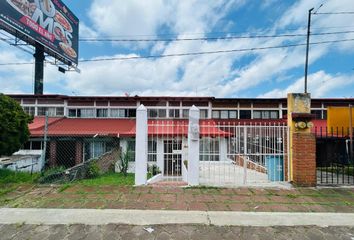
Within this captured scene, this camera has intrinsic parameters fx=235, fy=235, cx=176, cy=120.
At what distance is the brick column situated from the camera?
6.84 m

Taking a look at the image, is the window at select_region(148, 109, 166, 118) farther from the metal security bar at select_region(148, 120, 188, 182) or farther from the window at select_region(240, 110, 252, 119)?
the metal security bar at select_region(148, 120, 188, 182)

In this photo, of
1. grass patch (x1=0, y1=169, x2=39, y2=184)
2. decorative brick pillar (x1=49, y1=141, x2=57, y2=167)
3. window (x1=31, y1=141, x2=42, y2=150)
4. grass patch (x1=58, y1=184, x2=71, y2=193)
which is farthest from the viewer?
window (x1=31, y1=141, x2=42, y2=150)

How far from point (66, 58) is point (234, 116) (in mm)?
17506

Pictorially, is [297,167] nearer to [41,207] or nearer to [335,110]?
[335,110]

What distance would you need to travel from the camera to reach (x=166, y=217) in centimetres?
474

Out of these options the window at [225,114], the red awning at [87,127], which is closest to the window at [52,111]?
the red awning at [87,127]

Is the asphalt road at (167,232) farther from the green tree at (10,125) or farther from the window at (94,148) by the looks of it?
the window at (94,148)

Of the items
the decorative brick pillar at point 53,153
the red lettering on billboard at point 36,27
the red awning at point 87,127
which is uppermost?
the red lettering on billboard at point 36,27

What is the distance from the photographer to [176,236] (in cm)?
399

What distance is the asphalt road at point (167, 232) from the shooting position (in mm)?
3988

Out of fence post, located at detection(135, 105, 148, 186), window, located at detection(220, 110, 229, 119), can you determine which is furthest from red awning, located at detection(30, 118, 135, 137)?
fence post, located at detection(135, 105, 148, 186)

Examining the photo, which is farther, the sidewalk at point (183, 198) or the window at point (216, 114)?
the window at point (216, 114)

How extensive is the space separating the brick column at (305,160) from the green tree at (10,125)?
10.2 m

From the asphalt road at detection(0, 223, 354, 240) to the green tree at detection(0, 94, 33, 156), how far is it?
5.91 m
